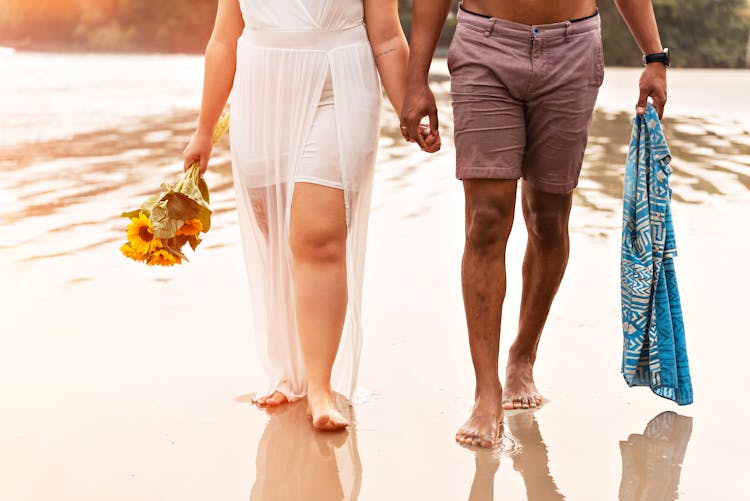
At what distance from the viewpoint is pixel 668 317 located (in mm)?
3904

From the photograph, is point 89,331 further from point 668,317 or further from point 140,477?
point 668,317

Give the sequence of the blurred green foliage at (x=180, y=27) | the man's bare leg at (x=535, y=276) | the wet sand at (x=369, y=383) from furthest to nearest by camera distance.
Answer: the blurred green foliage at (x=180, y=27)
the man's bare leg at (x=535, y=276)
the wet sand at (x=369, y=383)

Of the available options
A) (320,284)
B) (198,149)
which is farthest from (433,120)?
(198,149)

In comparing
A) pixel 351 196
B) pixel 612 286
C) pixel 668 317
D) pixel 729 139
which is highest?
pixel 351 196

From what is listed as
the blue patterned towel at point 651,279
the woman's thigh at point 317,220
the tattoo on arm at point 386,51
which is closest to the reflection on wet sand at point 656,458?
the blue patterned towel at point 651,279

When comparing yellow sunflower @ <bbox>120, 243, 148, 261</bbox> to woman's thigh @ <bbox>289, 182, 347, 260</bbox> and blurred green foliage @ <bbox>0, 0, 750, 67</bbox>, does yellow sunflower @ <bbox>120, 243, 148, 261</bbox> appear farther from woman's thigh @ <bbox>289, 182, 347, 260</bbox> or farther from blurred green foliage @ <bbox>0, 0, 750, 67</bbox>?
blurred green foliage @ <bbox>0, 0, 750, 67</bbox>

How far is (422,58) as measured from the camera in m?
3.74

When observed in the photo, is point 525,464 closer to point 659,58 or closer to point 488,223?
point 488,223

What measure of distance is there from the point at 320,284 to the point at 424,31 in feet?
2.86

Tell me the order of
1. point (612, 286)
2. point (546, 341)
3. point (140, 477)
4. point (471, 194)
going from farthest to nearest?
1. point (612, 286)
2. point (546, 341)
3. point (471, 194)
4. point (140, 477)

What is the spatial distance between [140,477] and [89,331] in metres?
1.63

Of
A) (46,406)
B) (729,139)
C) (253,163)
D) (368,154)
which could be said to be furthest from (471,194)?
(729,139)

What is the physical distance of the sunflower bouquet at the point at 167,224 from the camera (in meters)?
3.93

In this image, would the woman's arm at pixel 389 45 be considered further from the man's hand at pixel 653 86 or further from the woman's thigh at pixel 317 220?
the man's hand at pixel 653 86
